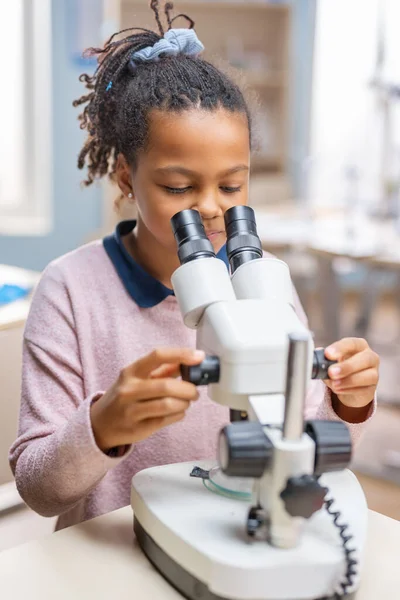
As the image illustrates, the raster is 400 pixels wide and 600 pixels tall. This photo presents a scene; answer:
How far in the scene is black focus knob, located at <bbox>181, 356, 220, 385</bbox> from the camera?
71 cm

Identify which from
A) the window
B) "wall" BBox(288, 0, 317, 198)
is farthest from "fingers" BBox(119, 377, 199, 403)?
"wall" BBox(288, 0, 317, 198)

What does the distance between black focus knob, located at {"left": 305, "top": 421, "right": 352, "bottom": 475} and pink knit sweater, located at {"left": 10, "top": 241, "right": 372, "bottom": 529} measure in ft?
0.87

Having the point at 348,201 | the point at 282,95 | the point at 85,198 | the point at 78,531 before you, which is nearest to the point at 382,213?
the point at 348,201

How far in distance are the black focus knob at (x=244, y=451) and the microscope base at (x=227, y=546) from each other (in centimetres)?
8

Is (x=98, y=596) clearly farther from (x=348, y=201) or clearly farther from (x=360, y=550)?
(x=348, y=201)

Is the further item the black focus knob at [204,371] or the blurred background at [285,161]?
the blurred background at [285,161]

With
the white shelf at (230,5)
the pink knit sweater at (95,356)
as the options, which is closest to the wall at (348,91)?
the white shelf at (230,5)

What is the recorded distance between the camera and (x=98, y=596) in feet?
2.38

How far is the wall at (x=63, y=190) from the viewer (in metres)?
4.25

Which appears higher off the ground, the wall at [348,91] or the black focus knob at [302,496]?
the wall at [348,91]

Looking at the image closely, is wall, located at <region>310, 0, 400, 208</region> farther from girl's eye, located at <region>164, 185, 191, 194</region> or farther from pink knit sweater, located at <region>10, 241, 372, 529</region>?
girl's eye, located at <region>164, 185, 191, 194</region>

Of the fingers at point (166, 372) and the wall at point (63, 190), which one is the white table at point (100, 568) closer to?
the fingers at point (166, 372)

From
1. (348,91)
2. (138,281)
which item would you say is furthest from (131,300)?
(348,91)

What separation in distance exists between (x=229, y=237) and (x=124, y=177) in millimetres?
327
